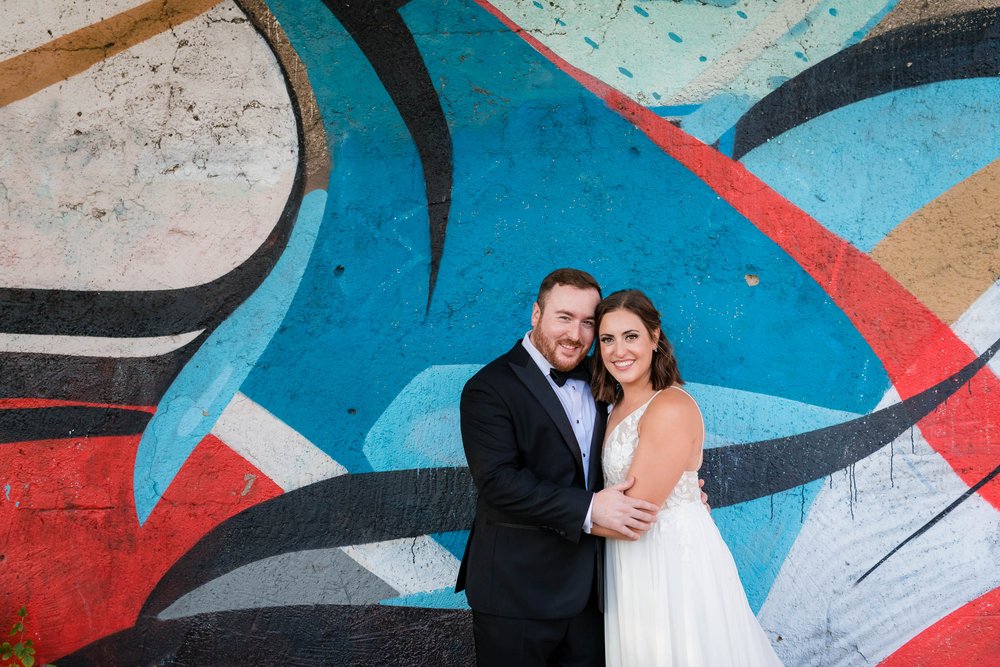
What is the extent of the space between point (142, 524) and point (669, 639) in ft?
8.59

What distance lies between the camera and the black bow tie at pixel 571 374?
292 centimetres

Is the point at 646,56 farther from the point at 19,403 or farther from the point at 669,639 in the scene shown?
the point at 19,403

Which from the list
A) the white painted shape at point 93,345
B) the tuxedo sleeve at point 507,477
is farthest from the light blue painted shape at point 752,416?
the white painted shape at point 93,345

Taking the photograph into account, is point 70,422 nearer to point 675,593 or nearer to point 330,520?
point 330,520

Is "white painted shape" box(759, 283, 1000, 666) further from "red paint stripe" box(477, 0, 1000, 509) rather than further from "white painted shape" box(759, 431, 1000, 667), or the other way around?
"red paint stripe" box(477, 0, 1000, 509)

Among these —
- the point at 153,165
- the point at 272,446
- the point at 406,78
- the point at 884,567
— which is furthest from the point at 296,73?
the point at 884,567

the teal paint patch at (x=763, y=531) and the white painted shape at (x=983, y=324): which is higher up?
the white painted shape at (x=983, y=324)

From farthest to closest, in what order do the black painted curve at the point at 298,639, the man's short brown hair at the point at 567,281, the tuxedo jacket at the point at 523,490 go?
the black painted curve at the point at 298,639, the man's short brown hair at the point at 567,281, the tuxedo jacket at the point at 523,490

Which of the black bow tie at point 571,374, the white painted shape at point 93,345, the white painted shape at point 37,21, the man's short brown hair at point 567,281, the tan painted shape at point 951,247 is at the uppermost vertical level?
the white painted shape at point 37,21

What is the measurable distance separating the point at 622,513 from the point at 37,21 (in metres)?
3.80

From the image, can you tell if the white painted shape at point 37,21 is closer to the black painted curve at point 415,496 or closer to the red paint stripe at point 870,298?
the red paint stripe at point 870,298

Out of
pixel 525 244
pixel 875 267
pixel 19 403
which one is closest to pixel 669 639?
pixel 525 244

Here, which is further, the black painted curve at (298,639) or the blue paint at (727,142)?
the blue paint at (727,142)

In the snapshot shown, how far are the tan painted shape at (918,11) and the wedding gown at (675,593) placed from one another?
2.59 meters
